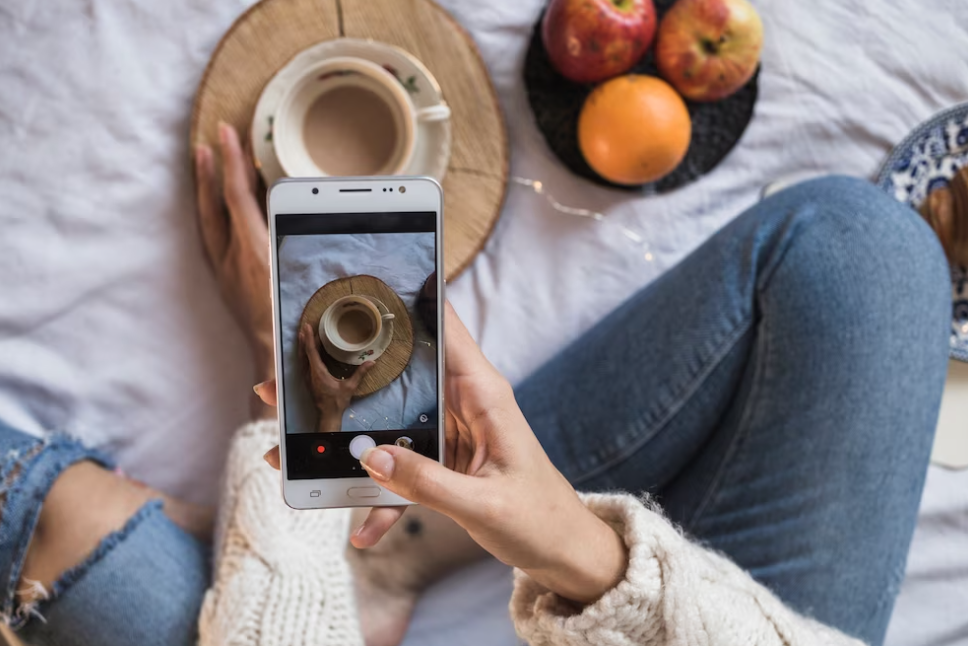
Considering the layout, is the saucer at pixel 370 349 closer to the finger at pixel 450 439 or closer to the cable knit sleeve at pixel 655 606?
the finger at pixel 450 439

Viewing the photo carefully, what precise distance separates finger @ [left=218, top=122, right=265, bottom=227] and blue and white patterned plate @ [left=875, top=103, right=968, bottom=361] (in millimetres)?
646

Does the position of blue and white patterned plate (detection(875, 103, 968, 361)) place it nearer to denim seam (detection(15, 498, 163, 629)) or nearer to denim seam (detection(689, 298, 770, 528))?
denim seam (detection(689, 298, 770, 528))

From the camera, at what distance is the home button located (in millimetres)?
446

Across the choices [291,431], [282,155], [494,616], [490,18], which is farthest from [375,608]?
[490,18]

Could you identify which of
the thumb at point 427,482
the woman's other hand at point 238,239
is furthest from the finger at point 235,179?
the thumb at point 427,482

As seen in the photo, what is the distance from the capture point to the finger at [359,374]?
1.44 feet

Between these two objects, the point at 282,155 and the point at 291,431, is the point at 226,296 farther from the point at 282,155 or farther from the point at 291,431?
the point at 291,431

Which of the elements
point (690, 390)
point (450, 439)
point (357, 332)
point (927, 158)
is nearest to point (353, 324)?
point (357, 332)

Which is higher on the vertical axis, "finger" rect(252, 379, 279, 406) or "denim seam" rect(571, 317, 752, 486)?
"finger" rect(252, 379, 279, 406)

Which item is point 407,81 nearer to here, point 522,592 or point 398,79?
point 398,79

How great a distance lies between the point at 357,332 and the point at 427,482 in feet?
0.35

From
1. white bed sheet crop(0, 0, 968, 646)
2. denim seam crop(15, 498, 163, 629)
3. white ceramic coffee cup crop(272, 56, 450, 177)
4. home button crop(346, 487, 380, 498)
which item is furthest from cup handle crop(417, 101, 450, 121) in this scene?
denim seam crop(15, 498, 163, 629)

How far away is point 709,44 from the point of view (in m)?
0.66

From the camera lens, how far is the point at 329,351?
1.42ft
